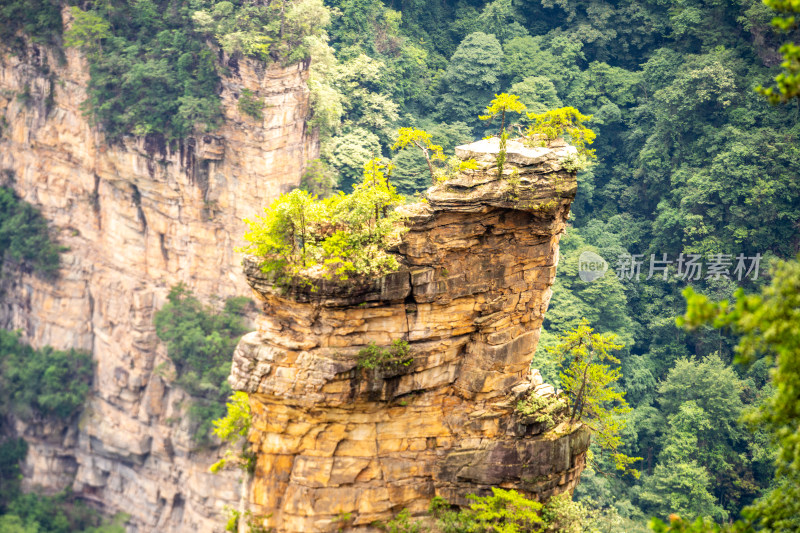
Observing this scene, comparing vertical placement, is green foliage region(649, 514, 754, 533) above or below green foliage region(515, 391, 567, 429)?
above

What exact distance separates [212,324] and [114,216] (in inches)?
277

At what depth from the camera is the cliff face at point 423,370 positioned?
15781mm

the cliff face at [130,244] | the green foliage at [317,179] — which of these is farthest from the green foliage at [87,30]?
the green foliage at [317,179]

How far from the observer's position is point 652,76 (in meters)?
37.6

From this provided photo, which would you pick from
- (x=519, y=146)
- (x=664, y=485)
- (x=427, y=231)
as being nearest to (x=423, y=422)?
(x=427, y=231)

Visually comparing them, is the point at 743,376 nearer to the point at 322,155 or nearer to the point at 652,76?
the point at 652,76

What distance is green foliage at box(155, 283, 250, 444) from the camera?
3303 cm

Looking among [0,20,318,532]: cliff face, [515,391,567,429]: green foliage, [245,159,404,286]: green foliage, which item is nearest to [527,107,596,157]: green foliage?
[245,159,404,286]: green foliage

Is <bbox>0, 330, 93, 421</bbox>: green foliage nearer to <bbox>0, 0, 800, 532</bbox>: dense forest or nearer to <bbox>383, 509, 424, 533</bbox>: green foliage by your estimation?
<bbox>0, 0, 800, 532</bbox>: dense forest

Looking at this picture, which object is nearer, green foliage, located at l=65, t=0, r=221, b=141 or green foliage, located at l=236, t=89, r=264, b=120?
green foliage, located at l=236, t=89, r=264, b=120

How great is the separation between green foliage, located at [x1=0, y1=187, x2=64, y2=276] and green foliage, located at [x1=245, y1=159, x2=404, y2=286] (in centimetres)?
2478

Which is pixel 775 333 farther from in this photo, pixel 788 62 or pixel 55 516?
pixel 55 516

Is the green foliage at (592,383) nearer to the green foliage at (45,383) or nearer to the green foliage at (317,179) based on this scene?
the green foliage at (317,179)

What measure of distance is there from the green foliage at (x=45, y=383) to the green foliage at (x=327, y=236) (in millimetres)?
25175
